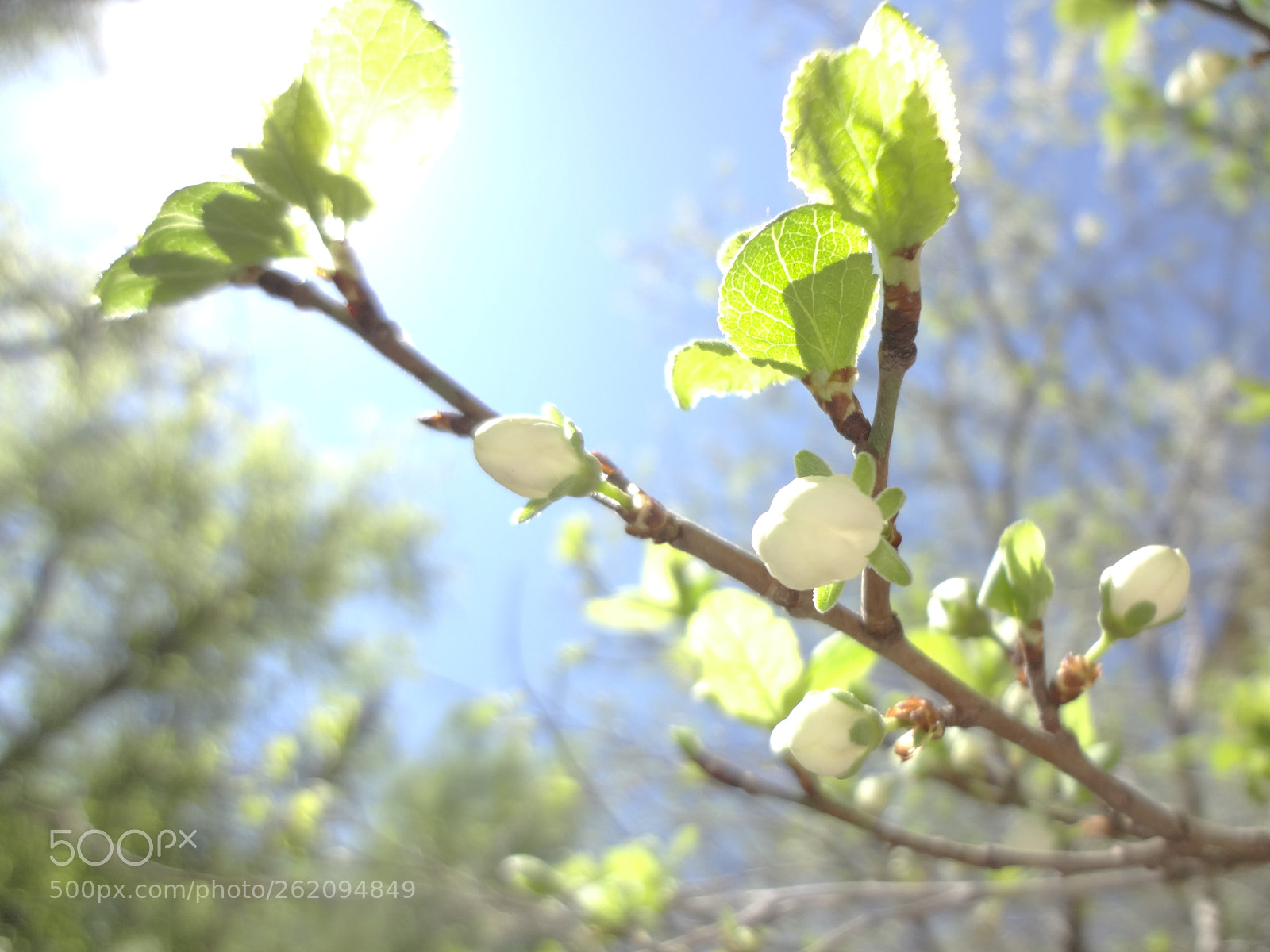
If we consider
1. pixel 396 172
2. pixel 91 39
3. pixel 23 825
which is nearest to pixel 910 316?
pixel 396 172

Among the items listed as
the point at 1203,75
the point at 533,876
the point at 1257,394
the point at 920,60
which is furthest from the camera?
the point at 1203,75

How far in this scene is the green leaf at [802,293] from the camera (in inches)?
9.7

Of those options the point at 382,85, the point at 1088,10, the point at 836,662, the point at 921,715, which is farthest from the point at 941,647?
the point at 1088,10

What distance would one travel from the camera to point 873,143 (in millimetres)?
241

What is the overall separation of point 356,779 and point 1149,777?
2.44 metres

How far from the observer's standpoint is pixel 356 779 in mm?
2615

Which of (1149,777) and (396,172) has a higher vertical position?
(1149,777)

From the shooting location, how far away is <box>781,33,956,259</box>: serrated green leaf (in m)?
0.23

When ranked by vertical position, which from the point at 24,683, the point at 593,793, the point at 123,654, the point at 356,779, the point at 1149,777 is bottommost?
the point at 24,683

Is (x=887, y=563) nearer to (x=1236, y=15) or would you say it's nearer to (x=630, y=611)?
(x=630, y=611)

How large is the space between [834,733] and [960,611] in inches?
6.5

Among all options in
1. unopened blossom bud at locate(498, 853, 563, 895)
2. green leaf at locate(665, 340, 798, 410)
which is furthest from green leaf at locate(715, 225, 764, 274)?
unopened blossom bud at locate(498, 853, 563, 895)

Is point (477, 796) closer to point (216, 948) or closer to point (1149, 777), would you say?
point (216, 948)

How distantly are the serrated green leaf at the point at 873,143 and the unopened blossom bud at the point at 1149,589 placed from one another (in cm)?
23
